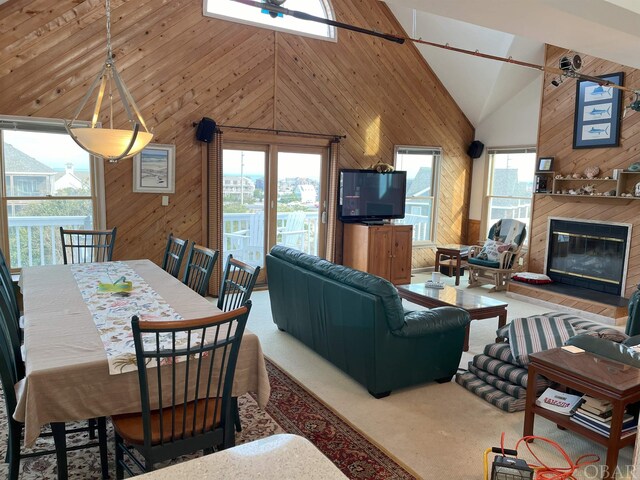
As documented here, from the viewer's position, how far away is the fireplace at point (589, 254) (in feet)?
20.2

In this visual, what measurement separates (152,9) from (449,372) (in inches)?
192

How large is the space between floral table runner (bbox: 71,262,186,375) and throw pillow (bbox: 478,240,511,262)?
4978 millimetres

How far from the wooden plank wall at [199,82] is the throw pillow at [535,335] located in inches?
156

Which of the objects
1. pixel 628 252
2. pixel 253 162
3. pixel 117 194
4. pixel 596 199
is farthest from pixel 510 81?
pixel 117 194

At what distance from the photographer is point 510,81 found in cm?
740

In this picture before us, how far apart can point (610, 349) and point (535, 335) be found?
2.38 feet

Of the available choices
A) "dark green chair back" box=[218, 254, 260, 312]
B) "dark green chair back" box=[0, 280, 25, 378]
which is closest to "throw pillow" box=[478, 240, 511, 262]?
"dark green chair back" box=[218, 254, 260, 312]

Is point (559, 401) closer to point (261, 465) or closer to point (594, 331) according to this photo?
point (594, 331)

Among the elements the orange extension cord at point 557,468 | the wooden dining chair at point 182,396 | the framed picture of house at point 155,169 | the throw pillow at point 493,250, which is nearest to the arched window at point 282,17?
the framed picture of house at point 155,169

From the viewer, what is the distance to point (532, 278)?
21.8 feet

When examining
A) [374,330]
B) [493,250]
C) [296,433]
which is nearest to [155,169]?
[374,330]

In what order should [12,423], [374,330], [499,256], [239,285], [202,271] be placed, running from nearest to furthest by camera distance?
1. [12,423]
2. [239,285]
3. [374,330]
4. [202,271]
5. [499,256]

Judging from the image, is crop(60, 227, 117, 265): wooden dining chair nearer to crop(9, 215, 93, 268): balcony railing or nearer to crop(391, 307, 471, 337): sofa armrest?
crop(9, 215, 93, 268): balcony railing

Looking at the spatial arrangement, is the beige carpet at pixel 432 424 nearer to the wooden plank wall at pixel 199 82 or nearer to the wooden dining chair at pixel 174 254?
the wooden dining chair at pixel 174 254
